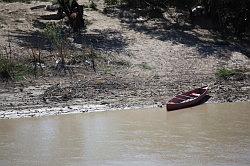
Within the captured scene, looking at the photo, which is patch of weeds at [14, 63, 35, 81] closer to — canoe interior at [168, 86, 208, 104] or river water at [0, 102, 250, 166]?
river water at [0, 102, 250, 166]

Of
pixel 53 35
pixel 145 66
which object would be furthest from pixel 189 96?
pixel 53 35

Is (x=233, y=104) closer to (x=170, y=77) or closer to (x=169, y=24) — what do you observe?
(x=170, y=77)

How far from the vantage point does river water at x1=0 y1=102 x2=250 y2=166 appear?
38.6 feet

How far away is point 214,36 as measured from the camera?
26250mm

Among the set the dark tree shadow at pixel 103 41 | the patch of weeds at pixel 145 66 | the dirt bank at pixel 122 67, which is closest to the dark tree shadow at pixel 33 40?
the dirt bank at pixel 122 67

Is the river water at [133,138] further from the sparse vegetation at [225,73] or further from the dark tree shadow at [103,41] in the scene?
the dark tree shadow at [103,41]

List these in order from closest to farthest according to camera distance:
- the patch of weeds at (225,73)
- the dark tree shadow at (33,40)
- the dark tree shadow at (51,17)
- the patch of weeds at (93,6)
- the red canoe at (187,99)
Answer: the red canoe at (187,99) → the patch of weeds at (225,73) → the dark tree shadow at (33,40) → the dark tree shadow at (51,17) → the patch of weeds at (93,6)

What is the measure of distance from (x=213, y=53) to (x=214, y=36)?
2988mm

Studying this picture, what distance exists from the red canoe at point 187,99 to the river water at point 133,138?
0.79 ft

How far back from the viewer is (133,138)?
13.5 m

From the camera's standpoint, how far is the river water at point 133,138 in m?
11.8

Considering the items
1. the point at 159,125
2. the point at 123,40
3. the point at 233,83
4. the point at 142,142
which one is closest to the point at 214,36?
the point at 123,40

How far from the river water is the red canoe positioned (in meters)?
0.24

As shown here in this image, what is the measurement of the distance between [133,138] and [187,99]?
4506 mm
